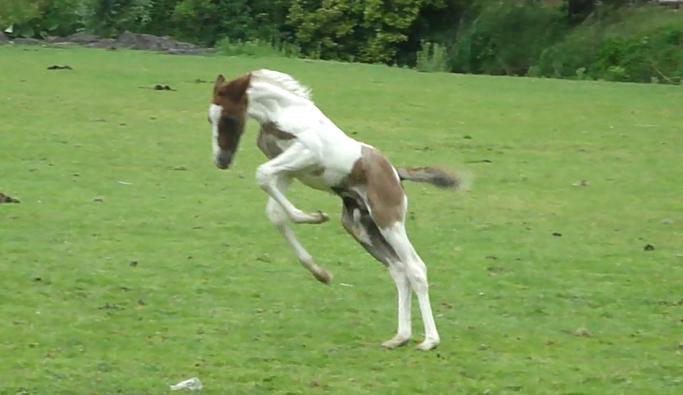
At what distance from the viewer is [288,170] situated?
7.00 metres

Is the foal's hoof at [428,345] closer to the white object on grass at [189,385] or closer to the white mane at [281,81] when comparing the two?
the white object on grass at [189,385]

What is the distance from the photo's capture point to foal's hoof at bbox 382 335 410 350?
7258 mm

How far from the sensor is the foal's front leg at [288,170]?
22.9 feet

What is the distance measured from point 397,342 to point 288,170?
4.03ft

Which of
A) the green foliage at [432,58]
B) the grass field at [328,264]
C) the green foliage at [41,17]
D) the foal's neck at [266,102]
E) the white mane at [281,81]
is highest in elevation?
the white mane at [281,81]

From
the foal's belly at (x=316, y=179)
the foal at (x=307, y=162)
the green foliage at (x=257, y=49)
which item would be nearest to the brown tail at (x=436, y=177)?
the foal at (x=307, y=162)

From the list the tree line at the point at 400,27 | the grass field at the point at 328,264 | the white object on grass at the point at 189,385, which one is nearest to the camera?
the white object on grass at the point at 189,385

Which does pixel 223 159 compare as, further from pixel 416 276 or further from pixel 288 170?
pixel 416 276

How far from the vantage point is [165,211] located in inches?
453

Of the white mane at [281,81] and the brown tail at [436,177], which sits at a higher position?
the white mane at [281,81]

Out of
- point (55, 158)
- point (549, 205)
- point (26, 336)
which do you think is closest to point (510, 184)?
point (549, 205)

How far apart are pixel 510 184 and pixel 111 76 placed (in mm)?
11088

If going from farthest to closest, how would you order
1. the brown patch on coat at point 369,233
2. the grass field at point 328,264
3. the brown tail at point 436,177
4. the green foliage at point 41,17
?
the green foliage at point 41,17 → the brown tail at point 436,177 → the brown patch on coat at point 369,233 → the grass field at point 328,264

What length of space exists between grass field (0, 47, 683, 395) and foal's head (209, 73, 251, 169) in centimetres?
117
